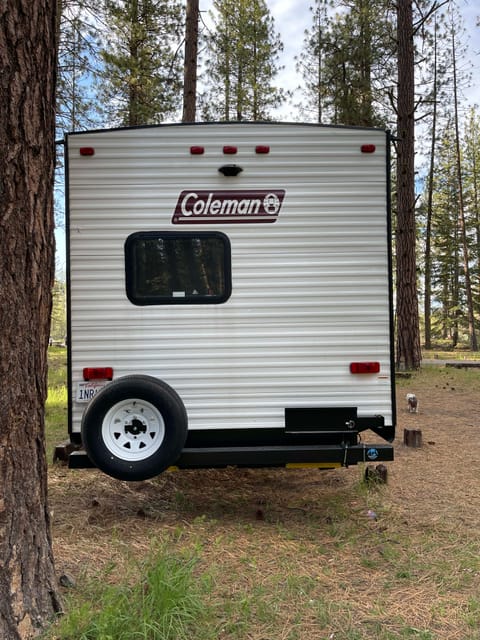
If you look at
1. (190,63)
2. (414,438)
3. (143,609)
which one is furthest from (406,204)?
(143,609)

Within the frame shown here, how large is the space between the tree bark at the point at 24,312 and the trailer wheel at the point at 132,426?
44.0 inches

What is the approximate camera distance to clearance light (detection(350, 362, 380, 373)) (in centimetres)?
410

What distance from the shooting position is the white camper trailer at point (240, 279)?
4.07m

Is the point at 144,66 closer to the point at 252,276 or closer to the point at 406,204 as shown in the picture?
the point at 406,204

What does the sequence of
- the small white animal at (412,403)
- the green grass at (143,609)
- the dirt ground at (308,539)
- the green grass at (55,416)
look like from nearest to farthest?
1. the green grass at (143,609)
2. the dirt ground at (308,539)
3. the green grass at (55,416)
4. the small white animal at (412,403)

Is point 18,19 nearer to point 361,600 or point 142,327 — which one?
point 142,327

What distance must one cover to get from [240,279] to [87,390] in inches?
55.1

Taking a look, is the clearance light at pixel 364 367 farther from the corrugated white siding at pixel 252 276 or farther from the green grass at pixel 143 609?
the green grass at pixel 143 609

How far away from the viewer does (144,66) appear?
43.1ft

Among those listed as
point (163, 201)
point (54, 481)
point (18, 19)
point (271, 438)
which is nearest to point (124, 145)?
point (163, 201)

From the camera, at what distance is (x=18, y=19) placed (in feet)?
8.22

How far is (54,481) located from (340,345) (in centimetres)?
290

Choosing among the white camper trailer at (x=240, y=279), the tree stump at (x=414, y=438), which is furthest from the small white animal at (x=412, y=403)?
the white camper trailer at (x=240, y=279)

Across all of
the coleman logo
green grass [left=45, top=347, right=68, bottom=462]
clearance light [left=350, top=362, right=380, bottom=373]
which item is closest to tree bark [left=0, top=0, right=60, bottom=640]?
the coleman logo
